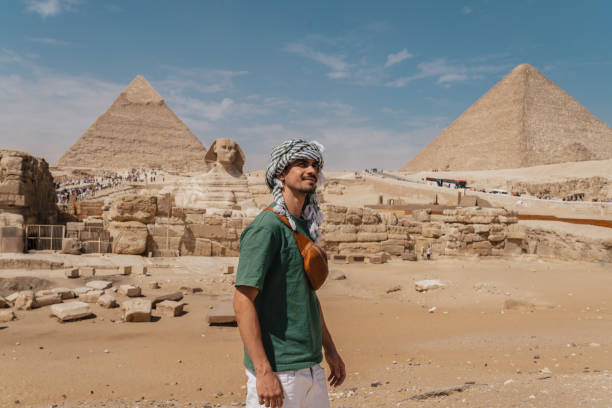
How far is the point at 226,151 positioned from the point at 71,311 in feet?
29.3

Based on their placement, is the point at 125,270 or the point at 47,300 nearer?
the point at 47,300

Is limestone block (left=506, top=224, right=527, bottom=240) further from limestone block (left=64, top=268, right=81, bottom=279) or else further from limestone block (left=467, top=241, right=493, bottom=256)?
limestone block (left=64, top=268, right=81, bottom=279)

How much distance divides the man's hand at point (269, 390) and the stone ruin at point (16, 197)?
686 cm

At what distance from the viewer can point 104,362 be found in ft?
11.6

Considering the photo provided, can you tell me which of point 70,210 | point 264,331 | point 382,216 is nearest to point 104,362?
point 264,331

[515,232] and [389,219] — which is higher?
A: [389,219]

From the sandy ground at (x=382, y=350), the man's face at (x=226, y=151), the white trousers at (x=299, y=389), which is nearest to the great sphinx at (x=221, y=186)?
the man's face at (x=226, y=151)

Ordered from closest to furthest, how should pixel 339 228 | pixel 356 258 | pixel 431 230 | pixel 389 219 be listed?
1. pixel 356 258
2. pixel 339 228
3. pixel 389 219
4. pixel 431 230

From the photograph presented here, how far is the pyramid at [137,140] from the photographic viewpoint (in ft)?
332

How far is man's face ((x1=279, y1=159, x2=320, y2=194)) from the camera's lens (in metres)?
1.82

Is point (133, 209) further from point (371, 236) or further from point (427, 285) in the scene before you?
point (427, 285)

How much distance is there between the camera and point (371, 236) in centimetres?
899

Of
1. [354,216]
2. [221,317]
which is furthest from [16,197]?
[354,216]

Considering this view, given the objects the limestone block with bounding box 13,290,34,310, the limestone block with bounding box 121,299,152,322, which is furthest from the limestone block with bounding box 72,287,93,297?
the limestone block with bounding box 121,299,152,322
